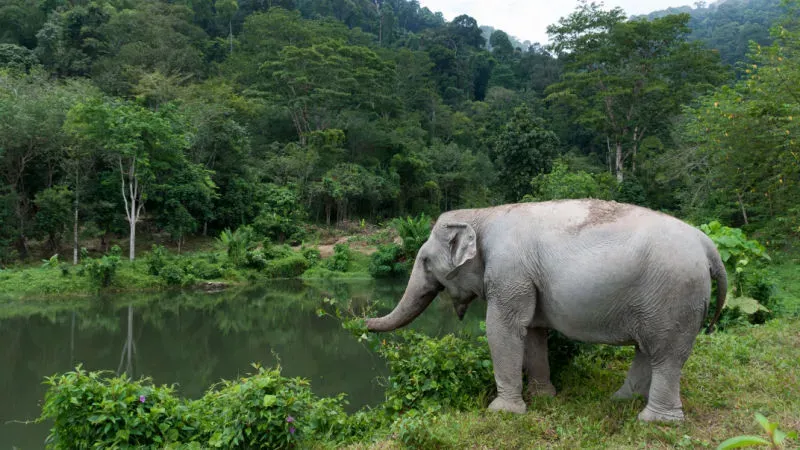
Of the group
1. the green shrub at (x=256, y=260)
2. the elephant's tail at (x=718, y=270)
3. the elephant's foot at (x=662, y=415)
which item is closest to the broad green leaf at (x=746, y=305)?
the elephant's tail at (x=718, y=270)

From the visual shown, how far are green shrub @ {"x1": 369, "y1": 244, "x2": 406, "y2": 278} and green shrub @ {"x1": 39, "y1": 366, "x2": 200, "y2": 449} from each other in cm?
1595

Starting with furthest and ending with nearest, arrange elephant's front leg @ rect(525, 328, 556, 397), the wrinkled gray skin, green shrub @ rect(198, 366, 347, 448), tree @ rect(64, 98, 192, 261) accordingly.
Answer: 1. tree @ rect(64, 98, 192, 261)
2. elephant's front leg @ rect(525, 328, 556, 397)
3. green shrub @ rect(198, 366, 347, 448)
4. the wrinkled gray skin

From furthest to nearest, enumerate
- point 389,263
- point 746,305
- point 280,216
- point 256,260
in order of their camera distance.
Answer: point 280,216
point 389,263
point 256,260
point 746,305

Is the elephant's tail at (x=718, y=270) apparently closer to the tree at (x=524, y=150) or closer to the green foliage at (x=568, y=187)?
the green foliage at (x=568, y=187)

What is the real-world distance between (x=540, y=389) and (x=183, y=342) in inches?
319

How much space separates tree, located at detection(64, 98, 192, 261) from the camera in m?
16.4

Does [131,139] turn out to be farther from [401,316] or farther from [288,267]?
[401,316]

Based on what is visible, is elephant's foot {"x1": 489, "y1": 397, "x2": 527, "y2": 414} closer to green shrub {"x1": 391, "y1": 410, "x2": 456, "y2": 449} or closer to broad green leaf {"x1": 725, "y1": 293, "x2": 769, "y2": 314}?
green shrub {"x1": 391, "y1": 410, "x2": 456, "y2": 449}

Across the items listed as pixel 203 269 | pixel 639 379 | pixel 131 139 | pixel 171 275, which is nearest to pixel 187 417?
pixel 639 379

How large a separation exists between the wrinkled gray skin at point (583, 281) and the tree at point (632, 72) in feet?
76.1

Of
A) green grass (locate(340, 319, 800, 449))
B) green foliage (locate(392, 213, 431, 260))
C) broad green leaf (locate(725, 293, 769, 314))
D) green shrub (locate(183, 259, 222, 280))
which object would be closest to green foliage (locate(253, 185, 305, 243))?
green shrub (locate(183, 259, 222, 280))

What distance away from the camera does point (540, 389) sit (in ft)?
13.1

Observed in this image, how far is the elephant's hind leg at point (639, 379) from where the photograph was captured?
12.0ft

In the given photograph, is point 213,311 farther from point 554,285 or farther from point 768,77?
point 768,77
